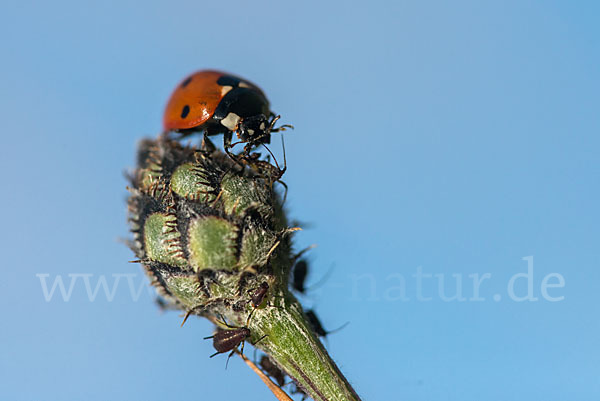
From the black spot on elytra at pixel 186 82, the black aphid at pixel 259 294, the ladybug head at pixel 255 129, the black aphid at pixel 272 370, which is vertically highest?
the black spot on elytra at pixel 186 82

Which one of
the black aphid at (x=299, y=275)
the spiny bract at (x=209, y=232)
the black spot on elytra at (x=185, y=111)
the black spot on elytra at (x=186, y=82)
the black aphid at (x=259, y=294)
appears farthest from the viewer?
the black spot on elytra at (x=186, y=82)

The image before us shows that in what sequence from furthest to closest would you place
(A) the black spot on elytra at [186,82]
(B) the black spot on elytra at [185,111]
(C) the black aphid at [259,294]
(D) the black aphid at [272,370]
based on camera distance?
1. (A) the black spot on elytra at [186,82]
2. (B) the black spot on elytra at [185,111]
3. (D) the black aphid at [272,370]
4. (C) the black aphid at [259,294]

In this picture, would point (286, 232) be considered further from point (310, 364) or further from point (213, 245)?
point (310, 364)

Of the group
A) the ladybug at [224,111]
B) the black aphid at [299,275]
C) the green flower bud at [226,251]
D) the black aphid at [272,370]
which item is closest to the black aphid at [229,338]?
the green flower bud at [226,251]

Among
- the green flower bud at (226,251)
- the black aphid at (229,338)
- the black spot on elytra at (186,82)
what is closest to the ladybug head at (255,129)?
the green flower bud at (226,251)

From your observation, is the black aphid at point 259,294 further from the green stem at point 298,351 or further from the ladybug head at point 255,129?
the ladybug head at point 255,129

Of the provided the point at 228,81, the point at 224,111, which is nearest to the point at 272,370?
the point at 224,111

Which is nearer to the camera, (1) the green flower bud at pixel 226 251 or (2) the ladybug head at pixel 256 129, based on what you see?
(1) the green flower bud at pixel 226 251

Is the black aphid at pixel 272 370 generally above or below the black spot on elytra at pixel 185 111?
below

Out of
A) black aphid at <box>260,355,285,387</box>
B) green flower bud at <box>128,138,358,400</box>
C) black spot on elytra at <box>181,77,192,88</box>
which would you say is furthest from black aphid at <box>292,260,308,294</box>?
black spot on elytra at <box>181,77,192,88</box>
